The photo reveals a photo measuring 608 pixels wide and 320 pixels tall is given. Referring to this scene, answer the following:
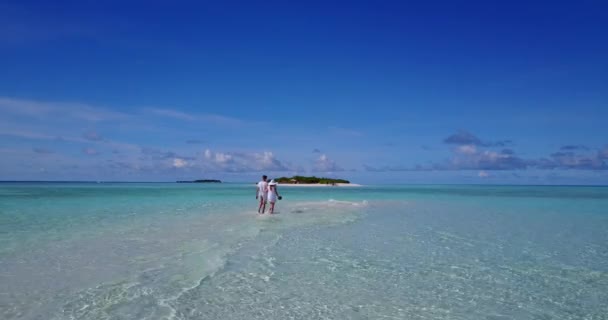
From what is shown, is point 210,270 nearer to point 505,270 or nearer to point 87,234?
point 505,270

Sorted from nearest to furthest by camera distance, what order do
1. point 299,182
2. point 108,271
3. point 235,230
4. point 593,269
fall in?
1. point 108,271
2. point 593,269
3. point 235,230
4. point 299,182

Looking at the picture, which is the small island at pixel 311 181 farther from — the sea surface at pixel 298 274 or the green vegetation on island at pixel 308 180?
the sea surface at pixel 298 274

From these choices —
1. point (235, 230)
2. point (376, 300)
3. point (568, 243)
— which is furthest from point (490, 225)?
point (376, 300)

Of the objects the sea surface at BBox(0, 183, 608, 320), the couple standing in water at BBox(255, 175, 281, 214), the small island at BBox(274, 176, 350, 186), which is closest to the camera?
the sea surface at BBox(0, 183, 608, 320)

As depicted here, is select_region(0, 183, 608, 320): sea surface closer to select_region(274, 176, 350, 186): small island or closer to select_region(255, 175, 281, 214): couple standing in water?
select_region(255, 175, 281, 214): couple standing in water

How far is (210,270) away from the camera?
9.89 m

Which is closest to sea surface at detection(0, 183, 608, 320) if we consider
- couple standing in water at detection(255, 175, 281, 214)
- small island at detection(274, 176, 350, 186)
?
couple standing in water at detection(255, 175, 281, 214)

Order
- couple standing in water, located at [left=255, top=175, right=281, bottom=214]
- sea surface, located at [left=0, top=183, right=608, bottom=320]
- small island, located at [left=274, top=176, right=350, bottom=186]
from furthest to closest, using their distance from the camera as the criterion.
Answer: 1. small island, located at [left=274, top=176, right=350, bottom=186]
2. couple standing in water, located at [left=255, top=175, right=281, bottom=214]
3. sea surface, located at [left=0, top=183, right=608, bottom=320]

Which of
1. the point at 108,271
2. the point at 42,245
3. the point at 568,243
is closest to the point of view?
the point at 108,271

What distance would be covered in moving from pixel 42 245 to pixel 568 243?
55.3 ft

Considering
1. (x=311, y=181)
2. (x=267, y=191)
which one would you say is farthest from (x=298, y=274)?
(x=311, y=181)

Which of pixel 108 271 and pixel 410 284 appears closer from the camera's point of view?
pixel 410 284

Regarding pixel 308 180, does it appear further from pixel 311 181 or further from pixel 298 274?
pixel 298 274

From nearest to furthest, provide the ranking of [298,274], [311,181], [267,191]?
[298,274]
[267,191]
[311,181]
